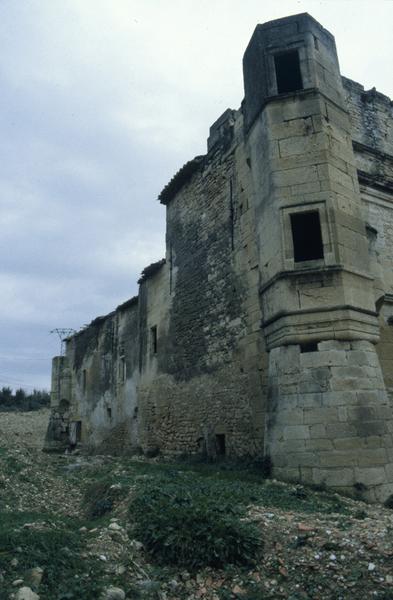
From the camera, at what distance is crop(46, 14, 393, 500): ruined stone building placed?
7.29 meters

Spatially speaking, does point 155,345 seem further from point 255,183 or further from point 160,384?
point 255,183

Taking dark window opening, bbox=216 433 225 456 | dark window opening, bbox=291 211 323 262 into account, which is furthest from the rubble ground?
dark window opening, bbox=291 211 323 262

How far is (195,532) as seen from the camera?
431 centimetres

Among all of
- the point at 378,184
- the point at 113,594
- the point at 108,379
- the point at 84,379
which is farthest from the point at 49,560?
the point at 84,379

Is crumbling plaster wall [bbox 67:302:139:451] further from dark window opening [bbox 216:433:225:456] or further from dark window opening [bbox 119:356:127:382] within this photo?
dark window opening [bbox 216:433:225:456]

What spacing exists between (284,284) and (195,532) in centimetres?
474

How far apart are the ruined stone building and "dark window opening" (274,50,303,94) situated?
41 millimetres

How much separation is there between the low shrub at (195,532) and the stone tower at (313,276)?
247 cm

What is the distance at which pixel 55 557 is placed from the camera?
3945 mm

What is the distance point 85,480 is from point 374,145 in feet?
32.7

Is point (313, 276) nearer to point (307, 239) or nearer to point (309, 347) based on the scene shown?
point (309, 347)

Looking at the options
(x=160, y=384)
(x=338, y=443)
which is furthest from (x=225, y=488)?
(x=160, y=384)

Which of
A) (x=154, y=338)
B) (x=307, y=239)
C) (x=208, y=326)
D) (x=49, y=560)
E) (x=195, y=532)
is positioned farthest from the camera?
(x=154, y=338)

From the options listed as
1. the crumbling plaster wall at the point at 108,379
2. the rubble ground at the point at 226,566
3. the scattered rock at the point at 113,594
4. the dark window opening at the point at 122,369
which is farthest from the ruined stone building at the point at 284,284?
the scattered rock at the point at 113,594
